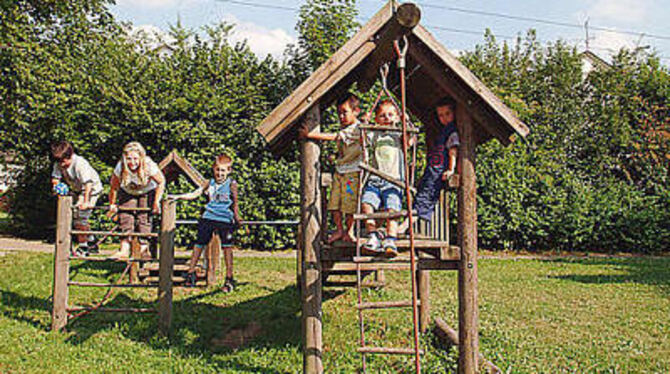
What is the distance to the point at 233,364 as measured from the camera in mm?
5176

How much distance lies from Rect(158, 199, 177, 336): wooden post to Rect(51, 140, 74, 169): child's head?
2.05m

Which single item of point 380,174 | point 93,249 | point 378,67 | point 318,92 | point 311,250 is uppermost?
point 378,67

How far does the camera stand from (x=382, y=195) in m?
4.95

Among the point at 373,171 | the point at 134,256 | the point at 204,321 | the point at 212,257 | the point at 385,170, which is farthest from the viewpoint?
the point at 212,257

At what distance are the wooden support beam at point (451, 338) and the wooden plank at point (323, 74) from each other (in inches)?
115

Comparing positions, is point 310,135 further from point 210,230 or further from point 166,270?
point 210,230

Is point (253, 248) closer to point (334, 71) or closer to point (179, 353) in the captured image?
point (179, 353)

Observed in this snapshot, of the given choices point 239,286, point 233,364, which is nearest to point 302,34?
point 239,286

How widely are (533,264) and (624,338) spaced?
5.52 meters

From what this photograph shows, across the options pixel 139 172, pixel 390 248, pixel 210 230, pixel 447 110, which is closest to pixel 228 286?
pixel 210 230

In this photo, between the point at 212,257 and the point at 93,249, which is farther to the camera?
the point at 212,257

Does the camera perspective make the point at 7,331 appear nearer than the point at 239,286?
Yes

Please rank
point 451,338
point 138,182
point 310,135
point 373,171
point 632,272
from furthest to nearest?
point 632,272 → point 138,182 → point 451,338 → point 310,135 → point 373,171

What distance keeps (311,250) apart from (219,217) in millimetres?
Result: 3341
